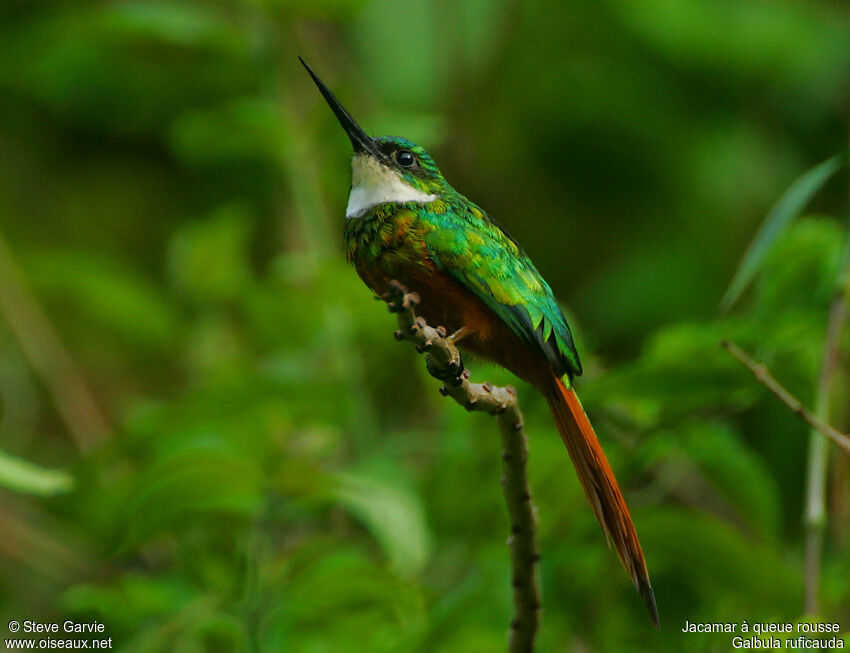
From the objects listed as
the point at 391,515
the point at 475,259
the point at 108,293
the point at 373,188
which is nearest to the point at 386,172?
the point at 373,188

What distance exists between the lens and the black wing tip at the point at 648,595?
4.65 feet

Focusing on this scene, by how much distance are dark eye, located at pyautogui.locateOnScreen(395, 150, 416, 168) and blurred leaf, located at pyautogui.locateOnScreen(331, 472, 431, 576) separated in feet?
1.97

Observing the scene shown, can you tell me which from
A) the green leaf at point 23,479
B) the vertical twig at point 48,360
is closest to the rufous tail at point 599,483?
the green leaf at point 23,479

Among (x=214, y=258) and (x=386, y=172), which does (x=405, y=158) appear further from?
(x=214, y=258)

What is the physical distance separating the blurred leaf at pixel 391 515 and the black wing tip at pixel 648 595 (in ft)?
1.28

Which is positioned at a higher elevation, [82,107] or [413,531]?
[82,107]

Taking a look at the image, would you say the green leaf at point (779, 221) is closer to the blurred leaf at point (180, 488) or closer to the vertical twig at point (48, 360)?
the blurred leaf at point (180, 488)

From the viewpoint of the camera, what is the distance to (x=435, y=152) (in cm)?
365

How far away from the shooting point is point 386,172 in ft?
6.52

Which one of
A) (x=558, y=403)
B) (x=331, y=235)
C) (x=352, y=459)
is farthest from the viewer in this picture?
(x=331, y=235)

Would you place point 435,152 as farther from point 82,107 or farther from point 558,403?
point 558,403

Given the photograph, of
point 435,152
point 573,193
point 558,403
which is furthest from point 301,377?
point 573,193

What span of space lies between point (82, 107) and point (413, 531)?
262cm

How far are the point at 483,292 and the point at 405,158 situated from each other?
500 millimetres
